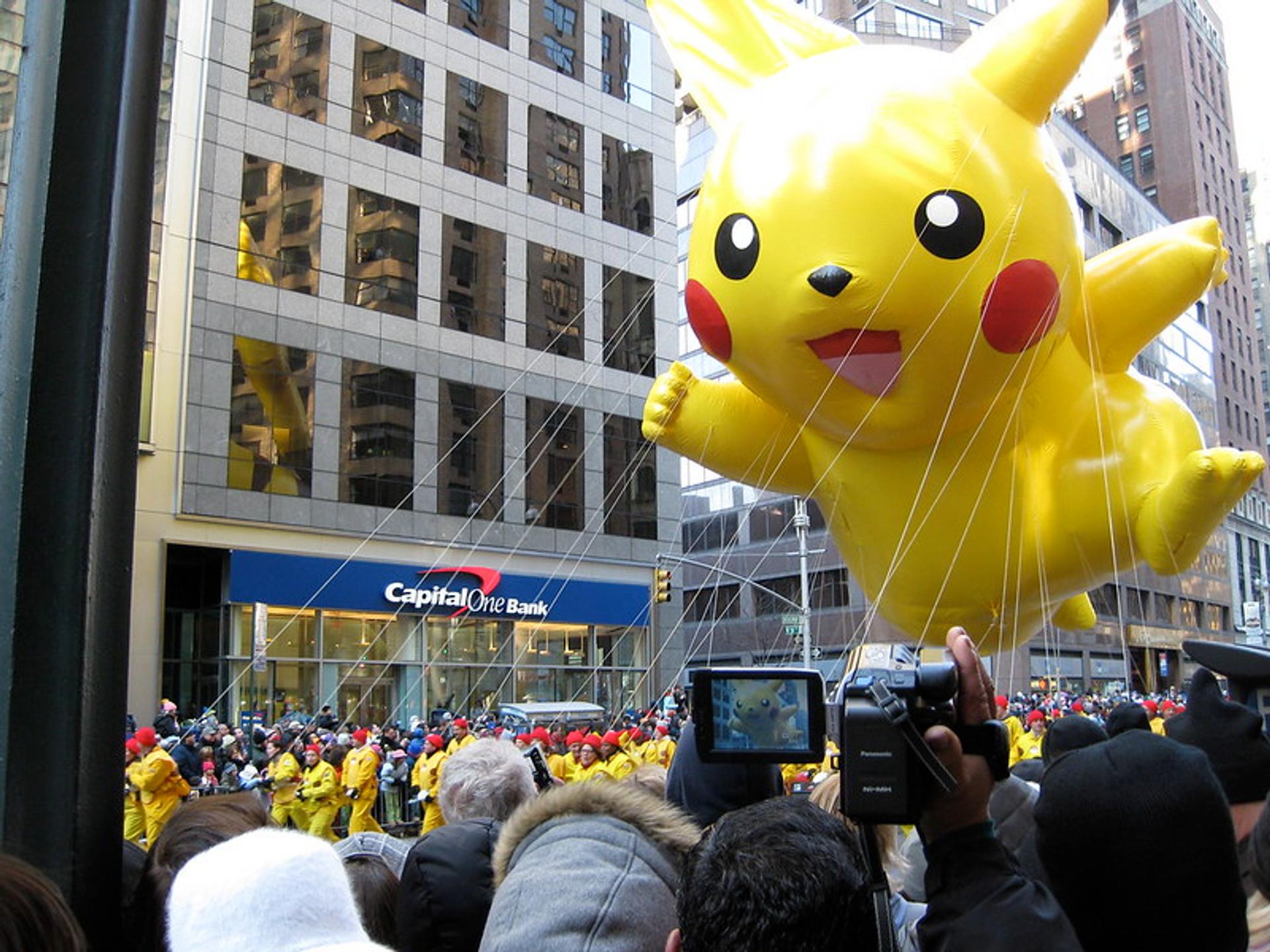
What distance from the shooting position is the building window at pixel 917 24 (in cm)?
5869

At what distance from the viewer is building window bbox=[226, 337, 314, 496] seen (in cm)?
2312

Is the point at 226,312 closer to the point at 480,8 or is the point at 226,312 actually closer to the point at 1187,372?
the point at 480,8

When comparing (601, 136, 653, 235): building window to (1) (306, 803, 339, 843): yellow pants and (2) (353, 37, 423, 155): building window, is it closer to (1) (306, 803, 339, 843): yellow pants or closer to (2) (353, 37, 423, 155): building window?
(2) (353, 37, 423, 155): building window

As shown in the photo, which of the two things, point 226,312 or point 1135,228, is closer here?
point 226,312

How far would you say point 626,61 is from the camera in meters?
30.3

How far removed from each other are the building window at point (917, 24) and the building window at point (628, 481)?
3814 centimetres

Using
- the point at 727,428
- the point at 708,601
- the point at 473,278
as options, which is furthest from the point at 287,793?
the point at 708,601

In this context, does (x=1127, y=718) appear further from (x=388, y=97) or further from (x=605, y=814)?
(x=388, y=97)

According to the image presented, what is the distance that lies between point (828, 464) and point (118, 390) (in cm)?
467

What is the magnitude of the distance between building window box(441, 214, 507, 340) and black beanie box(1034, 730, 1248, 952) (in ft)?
81.1

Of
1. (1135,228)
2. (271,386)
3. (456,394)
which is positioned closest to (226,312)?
(271,386)

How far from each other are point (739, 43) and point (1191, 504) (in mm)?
3489

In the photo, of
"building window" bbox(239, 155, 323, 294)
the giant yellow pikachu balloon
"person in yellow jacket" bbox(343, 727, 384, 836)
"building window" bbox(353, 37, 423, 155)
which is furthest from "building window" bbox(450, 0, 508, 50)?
the giant yellow pikachu balloon

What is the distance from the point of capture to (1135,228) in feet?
179
